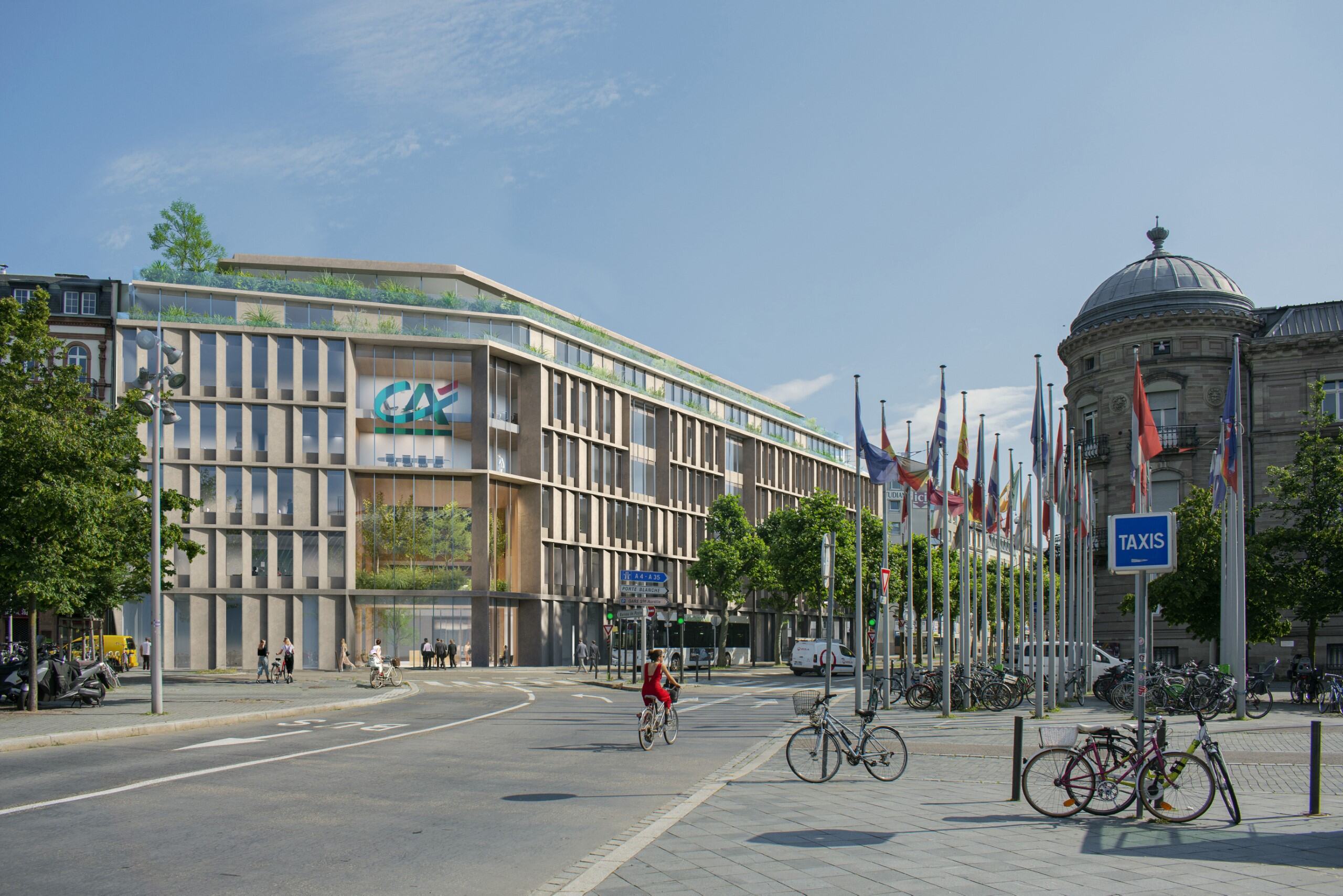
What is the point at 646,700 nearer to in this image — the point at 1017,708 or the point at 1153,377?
the point at 1017,708

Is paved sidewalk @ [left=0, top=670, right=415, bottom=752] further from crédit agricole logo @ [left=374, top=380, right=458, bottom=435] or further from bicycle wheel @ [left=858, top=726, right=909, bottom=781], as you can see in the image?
crédit agricole logo @ [left=374, top=380, right=458, bottom=435]

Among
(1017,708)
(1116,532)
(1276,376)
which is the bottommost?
(1017,708)

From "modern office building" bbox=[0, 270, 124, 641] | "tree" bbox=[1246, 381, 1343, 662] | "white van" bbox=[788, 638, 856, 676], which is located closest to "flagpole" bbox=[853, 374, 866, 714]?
"tree" bbox=[1246, 381, 1343, 662]

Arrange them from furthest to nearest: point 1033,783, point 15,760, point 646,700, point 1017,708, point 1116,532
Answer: point 1017,708
point 646,700
point 15,760
point 1116,532
point 1033,783

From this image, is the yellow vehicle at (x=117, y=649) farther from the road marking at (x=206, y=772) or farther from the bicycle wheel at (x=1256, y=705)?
the bicycle wheel at (x=1256, y=705)

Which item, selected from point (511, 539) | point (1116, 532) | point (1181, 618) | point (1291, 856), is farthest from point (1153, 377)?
point (1291, 856)

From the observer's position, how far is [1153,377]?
166 feet

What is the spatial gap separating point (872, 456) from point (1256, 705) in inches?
466

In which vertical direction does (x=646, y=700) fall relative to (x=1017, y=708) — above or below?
above

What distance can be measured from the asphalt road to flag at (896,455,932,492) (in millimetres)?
6808

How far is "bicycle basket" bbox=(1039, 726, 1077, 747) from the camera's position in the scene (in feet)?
37.6

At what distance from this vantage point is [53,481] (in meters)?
24.7

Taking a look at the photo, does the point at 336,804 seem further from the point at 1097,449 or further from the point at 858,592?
the point at 1097,449

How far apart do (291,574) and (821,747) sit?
51233 mm
